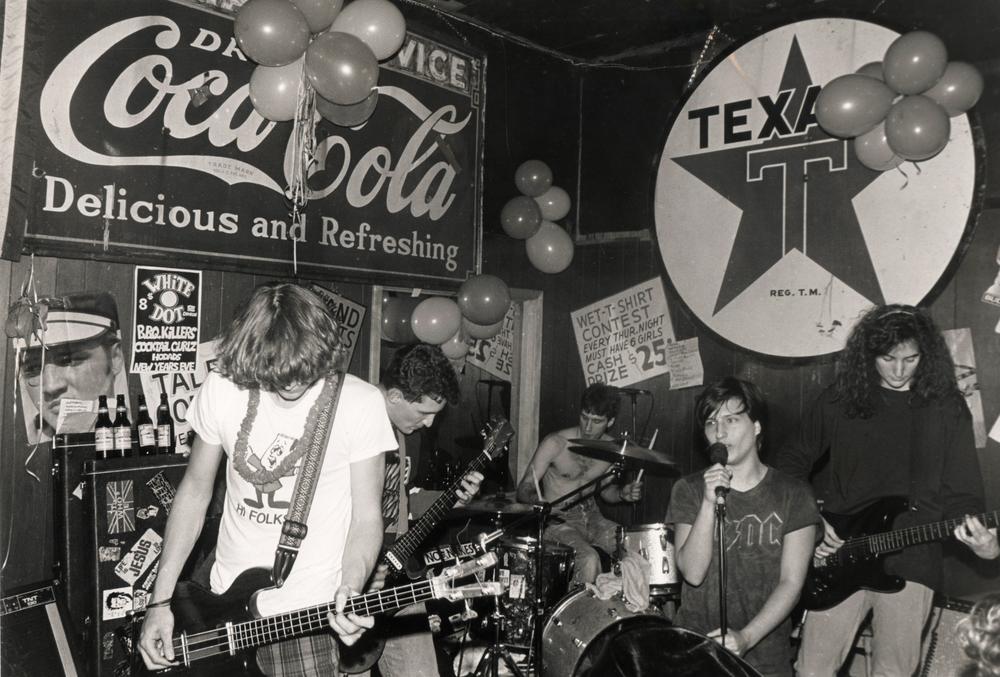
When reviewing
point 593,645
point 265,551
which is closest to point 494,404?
point 593,645

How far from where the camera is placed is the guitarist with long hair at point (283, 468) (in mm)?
2586

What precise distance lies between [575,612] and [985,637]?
8.04 feet

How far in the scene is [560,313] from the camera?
681 cm

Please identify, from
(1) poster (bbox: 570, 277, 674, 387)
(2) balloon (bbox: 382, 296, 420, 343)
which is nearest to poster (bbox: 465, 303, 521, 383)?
(1) poster (bbox: 570, 277, 674, 387)

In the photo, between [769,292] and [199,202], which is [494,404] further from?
[199,202]

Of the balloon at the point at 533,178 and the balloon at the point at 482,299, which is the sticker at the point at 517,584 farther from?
the balloon at the point at 533,178

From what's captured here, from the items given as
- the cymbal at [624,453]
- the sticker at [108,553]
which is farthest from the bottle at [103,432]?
the cymbal at [624,453]

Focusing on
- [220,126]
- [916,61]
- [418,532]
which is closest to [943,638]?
[418,532]

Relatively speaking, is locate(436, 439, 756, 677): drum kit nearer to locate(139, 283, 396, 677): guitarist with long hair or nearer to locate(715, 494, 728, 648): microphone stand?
locate(715, 494, 728, 648): microphone stand

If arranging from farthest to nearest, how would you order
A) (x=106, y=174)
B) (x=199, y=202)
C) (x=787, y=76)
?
(x=787, y=76) → (x=199, y=202) → (x=106, y=174)

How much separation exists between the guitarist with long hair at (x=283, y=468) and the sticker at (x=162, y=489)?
3.97 feet

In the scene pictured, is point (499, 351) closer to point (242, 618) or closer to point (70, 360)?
point (70, 360)

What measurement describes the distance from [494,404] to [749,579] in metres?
3.51

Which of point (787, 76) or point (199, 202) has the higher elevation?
point (787, 76)
